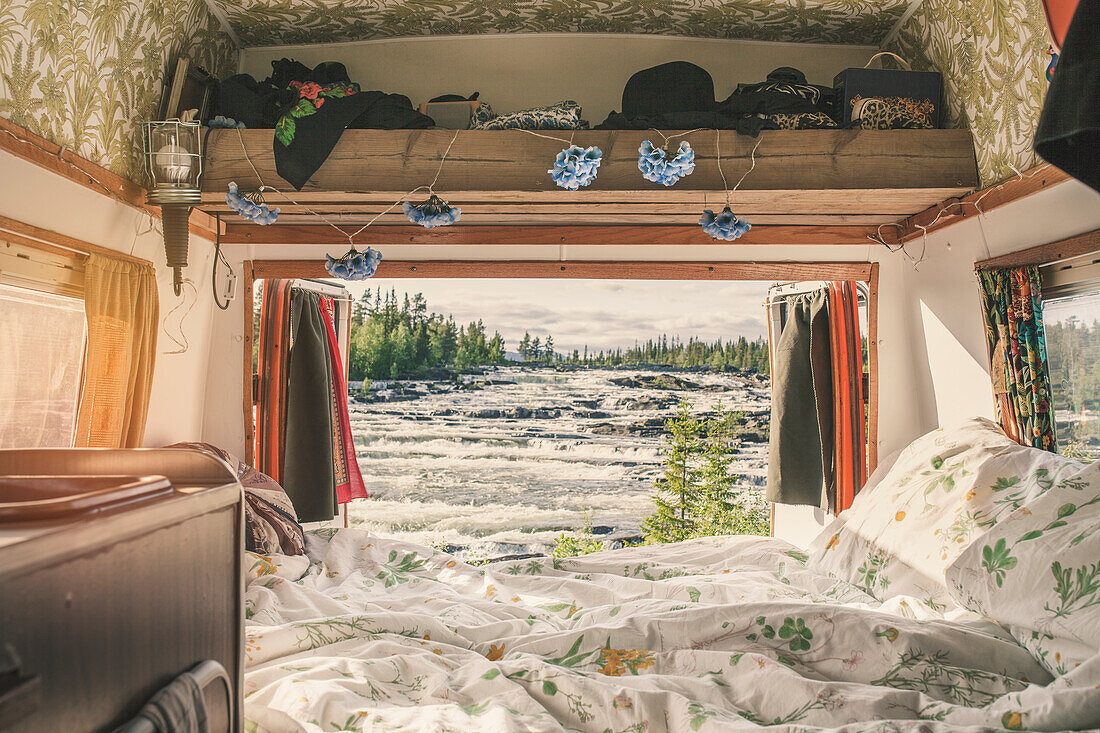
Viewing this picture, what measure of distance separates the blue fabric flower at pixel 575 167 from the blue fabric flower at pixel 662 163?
6.4 inches

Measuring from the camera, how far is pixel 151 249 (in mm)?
2768

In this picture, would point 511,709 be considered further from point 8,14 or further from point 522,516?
point 522,516

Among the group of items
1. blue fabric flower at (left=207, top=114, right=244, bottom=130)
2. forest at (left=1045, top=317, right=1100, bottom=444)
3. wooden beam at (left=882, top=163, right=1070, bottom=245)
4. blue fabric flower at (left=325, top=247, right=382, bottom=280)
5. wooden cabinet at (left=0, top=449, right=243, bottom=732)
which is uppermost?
blue fabric flower at (left=207, top=114, right=244, bottom=130)

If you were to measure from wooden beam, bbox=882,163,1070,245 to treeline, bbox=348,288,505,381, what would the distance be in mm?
2537

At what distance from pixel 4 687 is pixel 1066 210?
2.78m

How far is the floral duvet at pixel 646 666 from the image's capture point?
134 centimetres

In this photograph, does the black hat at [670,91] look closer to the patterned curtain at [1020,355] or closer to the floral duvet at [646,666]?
the patterned curtain at [1020,355]

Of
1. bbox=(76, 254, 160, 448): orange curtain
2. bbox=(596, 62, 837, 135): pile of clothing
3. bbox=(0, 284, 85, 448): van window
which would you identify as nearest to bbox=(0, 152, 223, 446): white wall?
bbox=(76, 254, 160, 448): orange curtain

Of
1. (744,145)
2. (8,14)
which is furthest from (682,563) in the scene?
(8,14)

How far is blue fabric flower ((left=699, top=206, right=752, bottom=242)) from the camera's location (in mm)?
2545

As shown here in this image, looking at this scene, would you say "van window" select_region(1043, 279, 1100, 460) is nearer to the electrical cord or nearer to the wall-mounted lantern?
the wall-mounted lantern

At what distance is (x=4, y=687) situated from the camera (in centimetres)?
52

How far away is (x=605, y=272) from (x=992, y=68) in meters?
1.76

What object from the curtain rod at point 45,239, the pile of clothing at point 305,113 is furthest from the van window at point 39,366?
the pile of clothing at point 305,113
